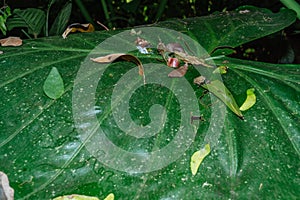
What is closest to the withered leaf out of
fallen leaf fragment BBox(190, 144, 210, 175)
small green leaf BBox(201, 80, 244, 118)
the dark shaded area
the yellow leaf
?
small green leaf BBox(201, 80, 244, 118)

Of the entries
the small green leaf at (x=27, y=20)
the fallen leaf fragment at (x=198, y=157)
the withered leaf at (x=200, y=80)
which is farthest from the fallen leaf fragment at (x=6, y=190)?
the small green leaf at (x=27, y=20)

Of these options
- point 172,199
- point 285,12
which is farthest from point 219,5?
point 172,199

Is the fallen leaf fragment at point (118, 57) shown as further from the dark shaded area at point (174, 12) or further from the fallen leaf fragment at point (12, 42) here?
the dark shaded area at point (174, 12)

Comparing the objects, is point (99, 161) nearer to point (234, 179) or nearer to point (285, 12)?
point (234, 179)

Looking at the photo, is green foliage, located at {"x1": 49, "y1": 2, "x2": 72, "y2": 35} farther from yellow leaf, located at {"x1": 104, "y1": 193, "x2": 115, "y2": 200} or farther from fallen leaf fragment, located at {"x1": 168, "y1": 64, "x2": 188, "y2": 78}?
yellow leaf, located at {"x1": 104, "y1": 193, "x2": 115, "y2": 200}

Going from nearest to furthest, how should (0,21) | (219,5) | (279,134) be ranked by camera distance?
(279,134) < (0,21) < (219,5)

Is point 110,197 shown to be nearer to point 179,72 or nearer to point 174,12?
point 179,72

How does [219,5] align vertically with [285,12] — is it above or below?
below
